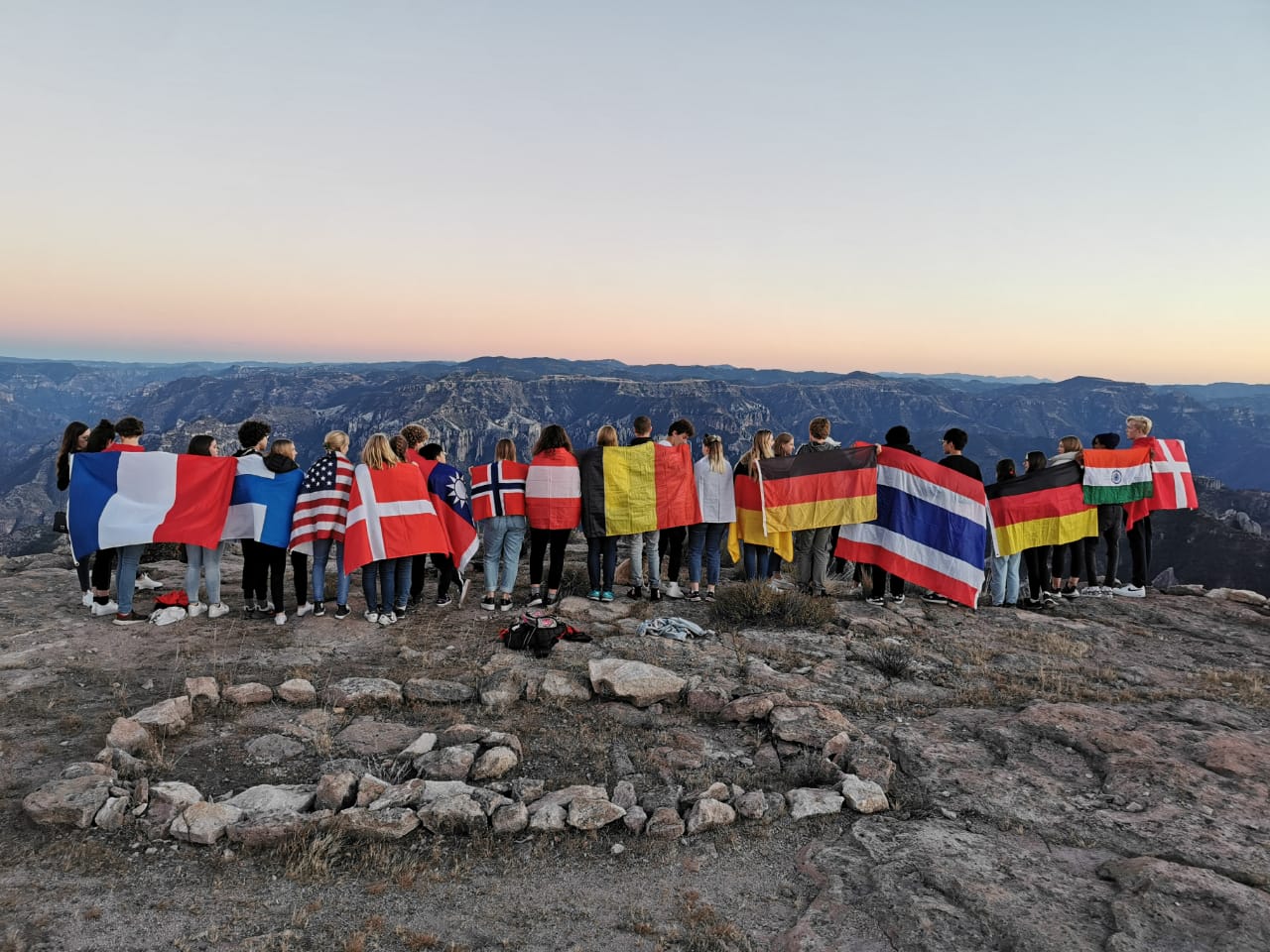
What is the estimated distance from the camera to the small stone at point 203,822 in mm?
4520

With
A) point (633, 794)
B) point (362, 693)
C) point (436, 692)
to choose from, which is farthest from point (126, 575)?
point (633, 794)

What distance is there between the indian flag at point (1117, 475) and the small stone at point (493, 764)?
10624 millimetres

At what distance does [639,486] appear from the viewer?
10352mm

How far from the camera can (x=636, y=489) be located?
1032 centimetres

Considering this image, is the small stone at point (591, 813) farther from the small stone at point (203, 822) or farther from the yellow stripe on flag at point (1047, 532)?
the yellow stripe on flag at point (1047, 532)

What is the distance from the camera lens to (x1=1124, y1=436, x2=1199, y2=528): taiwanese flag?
11.9m

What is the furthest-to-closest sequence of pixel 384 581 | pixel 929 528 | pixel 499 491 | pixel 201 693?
pixel 929 528 < pixel 499 491 < pixel 384 581 < pixel 201 693

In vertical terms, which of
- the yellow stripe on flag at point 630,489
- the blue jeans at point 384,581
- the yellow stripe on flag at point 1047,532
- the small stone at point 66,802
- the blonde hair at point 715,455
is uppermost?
the blonde hair at point 715,455

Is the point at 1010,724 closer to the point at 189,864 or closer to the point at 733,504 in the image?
the point at 733,504

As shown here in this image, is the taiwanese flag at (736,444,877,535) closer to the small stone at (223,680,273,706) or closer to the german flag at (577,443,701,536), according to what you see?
the german flag at (577,443,701,536)

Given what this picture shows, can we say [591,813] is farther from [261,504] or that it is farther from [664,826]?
[261,504]

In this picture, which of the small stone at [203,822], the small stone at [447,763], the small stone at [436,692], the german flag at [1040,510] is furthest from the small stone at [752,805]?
the german flag at [1040,510]

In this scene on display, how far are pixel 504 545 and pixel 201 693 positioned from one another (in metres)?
4.26

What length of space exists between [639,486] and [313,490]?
4.61 meters
